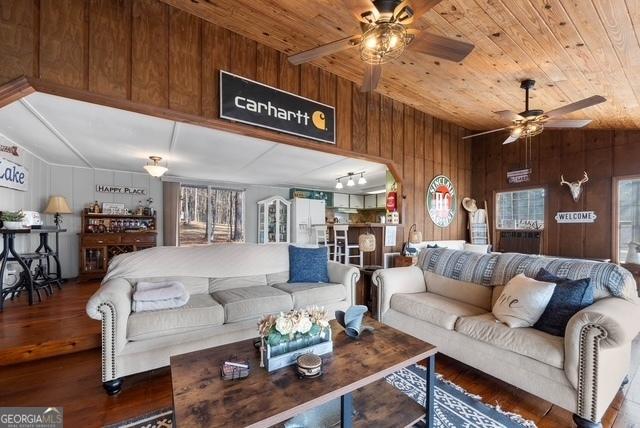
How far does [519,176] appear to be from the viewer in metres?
5.08

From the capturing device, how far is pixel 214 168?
17.4 ft

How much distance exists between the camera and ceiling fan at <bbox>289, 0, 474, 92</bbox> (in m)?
1.63

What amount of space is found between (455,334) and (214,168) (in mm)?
4809

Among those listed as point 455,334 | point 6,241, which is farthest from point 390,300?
point 6,241

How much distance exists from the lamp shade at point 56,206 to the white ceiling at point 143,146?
71cm

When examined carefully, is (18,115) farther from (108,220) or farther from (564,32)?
(564,32)

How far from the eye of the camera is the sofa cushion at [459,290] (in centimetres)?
251

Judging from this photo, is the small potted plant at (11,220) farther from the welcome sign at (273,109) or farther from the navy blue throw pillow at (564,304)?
the navy blue throw pillow at (564,304)

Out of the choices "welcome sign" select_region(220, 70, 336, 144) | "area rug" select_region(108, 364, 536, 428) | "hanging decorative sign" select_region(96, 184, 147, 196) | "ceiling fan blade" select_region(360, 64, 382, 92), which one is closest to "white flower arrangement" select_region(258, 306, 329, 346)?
"area rug" select_region(108, 364, 536, 428)

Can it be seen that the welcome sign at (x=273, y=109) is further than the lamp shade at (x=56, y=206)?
No

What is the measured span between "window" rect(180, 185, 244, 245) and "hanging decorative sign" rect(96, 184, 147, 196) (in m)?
0.82

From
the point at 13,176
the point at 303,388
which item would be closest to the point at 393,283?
the point at 303,388

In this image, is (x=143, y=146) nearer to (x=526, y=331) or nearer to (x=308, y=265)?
(x=308, y=265)

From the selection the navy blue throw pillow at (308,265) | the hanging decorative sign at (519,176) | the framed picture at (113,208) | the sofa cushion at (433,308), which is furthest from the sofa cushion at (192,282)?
the hanging decorative sign at (519,176)
